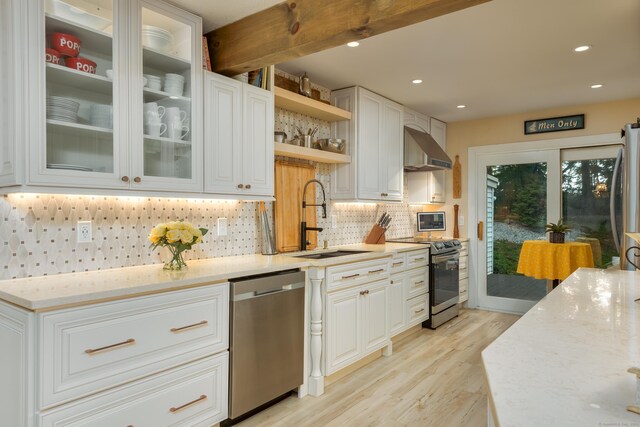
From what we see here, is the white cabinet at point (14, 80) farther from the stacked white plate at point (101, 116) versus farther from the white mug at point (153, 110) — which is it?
the white mug at point (153, 110)

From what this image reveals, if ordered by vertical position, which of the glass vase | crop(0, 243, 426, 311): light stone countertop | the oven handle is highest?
the glass vase

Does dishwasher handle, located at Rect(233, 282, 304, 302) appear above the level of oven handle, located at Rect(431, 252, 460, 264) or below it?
above

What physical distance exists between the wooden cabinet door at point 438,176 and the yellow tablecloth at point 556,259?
1.50 meters

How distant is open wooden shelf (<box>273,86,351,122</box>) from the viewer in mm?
3256

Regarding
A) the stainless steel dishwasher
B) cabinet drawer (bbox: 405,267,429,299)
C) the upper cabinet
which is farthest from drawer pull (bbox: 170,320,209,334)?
cabinet drawer (bbox: 405,267,429,299)

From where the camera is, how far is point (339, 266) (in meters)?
3.05

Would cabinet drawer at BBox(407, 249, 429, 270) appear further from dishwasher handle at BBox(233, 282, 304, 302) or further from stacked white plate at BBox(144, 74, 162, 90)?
stacked white plate at BBox(144, 74, 162, 90)

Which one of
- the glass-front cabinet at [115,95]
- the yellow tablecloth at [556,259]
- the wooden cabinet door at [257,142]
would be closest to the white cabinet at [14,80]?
the glass-front cabinet at [115,95]

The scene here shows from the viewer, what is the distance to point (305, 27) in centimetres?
226

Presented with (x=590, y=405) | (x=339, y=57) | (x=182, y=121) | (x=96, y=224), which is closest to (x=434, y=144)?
(x=339, y=57)

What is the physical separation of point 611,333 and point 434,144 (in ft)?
13.1

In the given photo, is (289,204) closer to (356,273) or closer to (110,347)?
(356,273)

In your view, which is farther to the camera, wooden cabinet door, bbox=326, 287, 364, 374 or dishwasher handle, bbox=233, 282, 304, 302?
wooden cabinet door, bbox=326, 287, 364, 374

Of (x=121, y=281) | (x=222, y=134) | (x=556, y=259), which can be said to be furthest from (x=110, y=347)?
(x=556, y=259)
